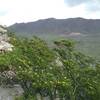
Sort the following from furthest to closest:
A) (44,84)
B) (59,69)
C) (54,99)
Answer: (59,69)
(54,99)
(44,84)

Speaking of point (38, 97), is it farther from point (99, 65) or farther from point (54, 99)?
point (99, 65)

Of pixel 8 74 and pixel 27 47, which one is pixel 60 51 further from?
pixel 8 74

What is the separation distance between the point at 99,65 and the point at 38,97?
31.9 feet

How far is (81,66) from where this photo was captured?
56.8 meters

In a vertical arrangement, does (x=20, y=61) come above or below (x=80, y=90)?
above

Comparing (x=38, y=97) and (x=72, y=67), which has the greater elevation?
(x=72, y=67)

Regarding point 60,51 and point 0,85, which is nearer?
point 0,85

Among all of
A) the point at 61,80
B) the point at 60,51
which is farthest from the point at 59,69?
the point at 61,80

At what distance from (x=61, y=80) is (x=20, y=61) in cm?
581

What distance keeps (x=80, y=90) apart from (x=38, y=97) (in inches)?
224

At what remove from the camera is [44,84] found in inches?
1861

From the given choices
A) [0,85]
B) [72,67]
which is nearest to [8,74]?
[0,85]

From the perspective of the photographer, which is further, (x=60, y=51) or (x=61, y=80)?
(x=60, y=51)

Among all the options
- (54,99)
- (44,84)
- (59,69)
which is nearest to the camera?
(44,84)
